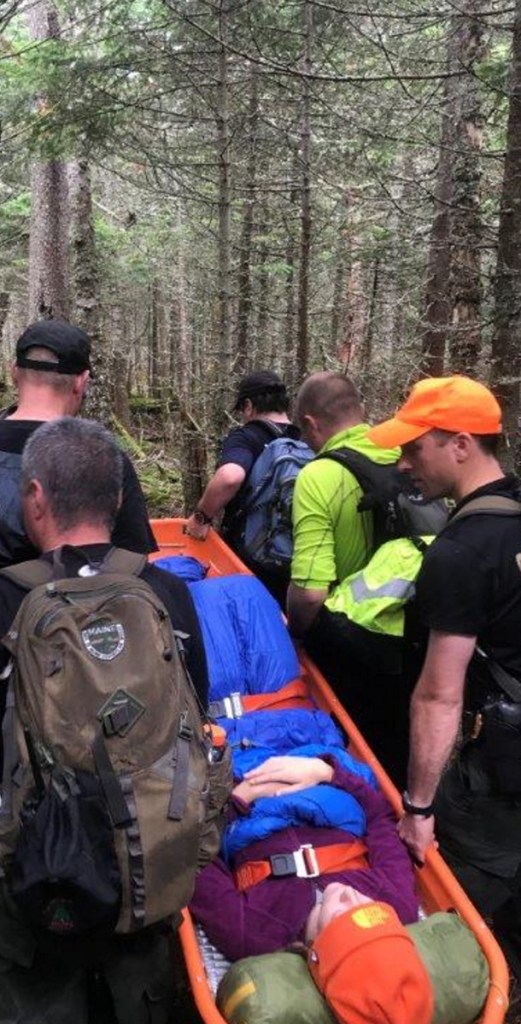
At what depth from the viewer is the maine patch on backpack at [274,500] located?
14.9ft

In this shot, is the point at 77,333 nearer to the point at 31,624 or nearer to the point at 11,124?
the point at 31,624

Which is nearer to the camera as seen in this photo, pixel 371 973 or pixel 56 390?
pixel 371 973

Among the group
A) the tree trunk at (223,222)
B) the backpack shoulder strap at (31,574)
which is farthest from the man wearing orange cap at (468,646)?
the tree trunk at (223,222)

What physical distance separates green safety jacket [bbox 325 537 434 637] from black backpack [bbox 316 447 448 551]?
23cm

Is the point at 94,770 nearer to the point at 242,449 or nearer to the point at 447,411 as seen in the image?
the point at 447,411

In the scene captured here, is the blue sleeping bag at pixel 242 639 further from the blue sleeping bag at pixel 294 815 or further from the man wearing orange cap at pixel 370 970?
the man wearing orange cap at pixel 370 970

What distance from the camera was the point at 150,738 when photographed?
1.91m

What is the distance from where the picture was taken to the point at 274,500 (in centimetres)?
462

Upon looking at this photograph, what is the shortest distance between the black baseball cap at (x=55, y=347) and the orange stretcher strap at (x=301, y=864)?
2.03 m

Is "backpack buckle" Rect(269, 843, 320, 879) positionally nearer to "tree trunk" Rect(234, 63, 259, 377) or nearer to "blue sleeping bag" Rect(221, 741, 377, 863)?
"blue sleeping bag" Rect(221, 741, 377, 863)

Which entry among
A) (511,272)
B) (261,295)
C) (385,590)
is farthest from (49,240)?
(385,590)

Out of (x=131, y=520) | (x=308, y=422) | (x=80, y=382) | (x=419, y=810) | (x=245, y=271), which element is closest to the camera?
(x=419, y=810)

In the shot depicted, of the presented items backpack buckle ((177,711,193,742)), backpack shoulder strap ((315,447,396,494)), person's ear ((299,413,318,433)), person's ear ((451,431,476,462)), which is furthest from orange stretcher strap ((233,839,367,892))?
person's ear ((299,413,318,433))

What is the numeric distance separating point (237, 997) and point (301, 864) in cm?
51
